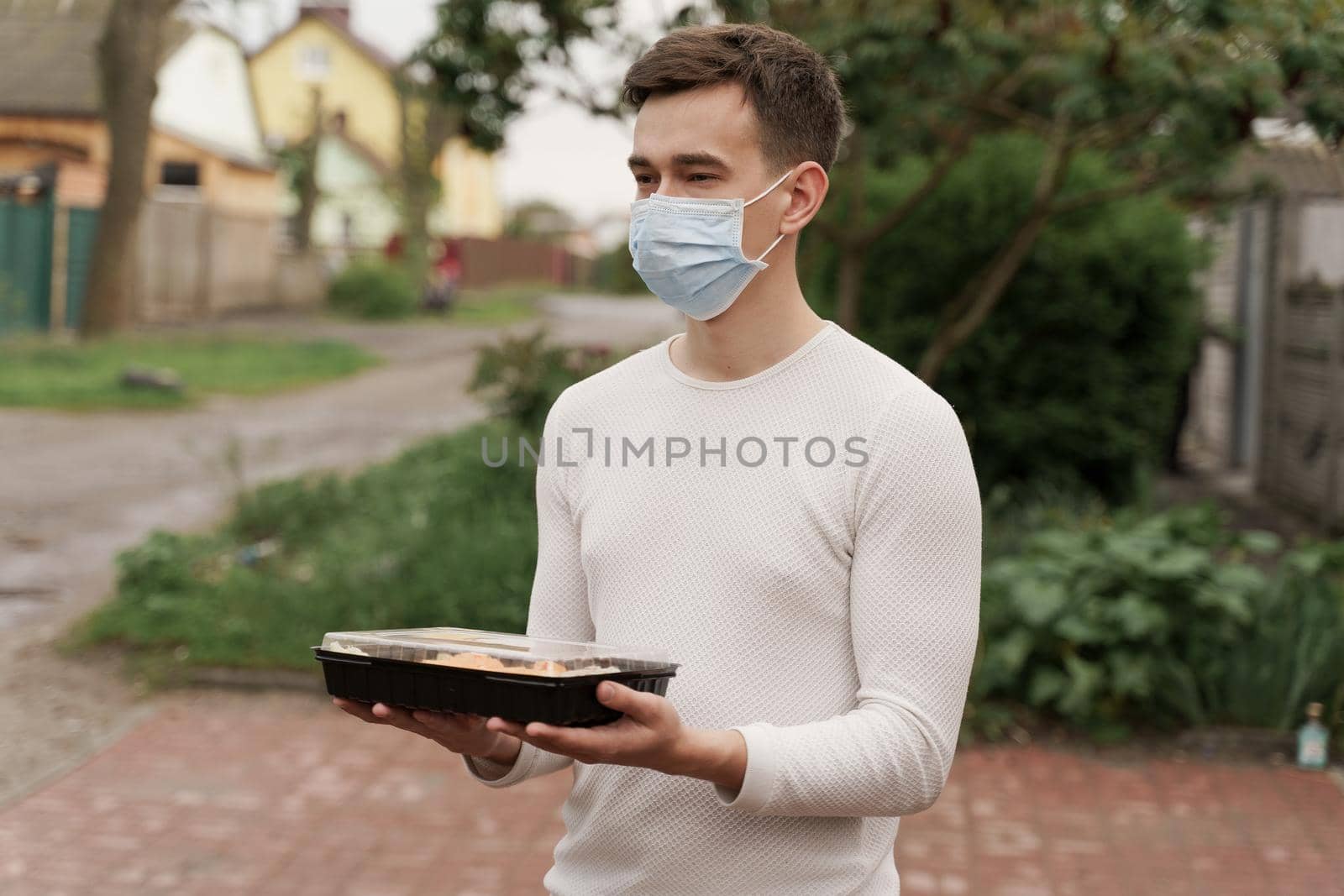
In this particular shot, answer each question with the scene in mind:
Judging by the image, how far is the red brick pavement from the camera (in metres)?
4.80

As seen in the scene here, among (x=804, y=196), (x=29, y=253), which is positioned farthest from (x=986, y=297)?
(x=29, y=253)

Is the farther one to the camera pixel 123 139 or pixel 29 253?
pixel 29 253

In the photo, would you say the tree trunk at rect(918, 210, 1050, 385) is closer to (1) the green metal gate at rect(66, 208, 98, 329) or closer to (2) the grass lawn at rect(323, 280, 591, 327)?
(1) the green metal gate at rect(66, 208, 98, 329)

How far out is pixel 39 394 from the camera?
50.8ft

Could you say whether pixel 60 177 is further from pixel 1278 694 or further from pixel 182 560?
pixel 1278 694

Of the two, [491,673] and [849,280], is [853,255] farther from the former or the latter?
[491,673]

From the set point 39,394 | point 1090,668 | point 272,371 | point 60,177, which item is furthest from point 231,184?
point 1090,668

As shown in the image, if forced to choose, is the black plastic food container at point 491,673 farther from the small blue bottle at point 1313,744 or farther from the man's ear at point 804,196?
the small blue bottle at point 1313,744

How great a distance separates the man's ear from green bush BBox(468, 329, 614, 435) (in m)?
5.78

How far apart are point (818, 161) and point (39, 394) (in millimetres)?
14972

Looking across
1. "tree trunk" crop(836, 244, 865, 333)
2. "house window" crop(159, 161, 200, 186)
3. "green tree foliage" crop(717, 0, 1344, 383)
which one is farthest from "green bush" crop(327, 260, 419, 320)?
"tree trunk" crop(836, 244, 865, 333)

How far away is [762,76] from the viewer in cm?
198

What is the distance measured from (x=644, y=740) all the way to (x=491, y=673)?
198 millimetres

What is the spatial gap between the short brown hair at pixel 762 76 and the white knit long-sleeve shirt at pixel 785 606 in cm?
28
